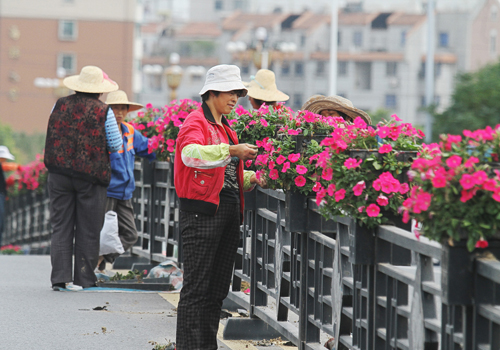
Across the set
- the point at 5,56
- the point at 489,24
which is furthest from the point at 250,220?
the point at 489,24

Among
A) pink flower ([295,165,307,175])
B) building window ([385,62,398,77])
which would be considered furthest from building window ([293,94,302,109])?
pink flower ([295,165,307,175])

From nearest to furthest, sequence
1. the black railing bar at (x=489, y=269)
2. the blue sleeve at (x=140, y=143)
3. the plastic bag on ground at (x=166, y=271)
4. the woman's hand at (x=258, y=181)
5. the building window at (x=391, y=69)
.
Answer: the black railing bar at (x=489, y=269) → the woman's hand at (x=258, y=181) → the plastic bag on ground at (x=166, y=271) → the blue sleeve at (x=140, y=143) → the building window at (x=391, y=69)

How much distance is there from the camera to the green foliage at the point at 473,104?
42000 millimetres

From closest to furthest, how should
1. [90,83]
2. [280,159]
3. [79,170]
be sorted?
[280,159], [79,170], [90,83]

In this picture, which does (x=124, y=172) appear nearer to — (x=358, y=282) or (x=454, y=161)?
(x=358, y=282)

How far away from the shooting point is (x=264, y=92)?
25.8ft

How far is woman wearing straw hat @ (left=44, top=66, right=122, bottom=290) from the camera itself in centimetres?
Answer: 700

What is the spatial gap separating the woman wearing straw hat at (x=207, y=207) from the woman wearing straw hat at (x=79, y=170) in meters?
2.58

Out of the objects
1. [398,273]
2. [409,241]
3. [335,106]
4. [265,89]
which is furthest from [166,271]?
[409,241]

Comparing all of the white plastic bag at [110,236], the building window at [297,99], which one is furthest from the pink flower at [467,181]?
the building window at [297,99]

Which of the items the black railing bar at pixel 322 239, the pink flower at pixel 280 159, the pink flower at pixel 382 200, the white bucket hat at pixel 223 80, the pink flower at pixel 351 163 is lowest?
the black railing bar at pixel 322 239

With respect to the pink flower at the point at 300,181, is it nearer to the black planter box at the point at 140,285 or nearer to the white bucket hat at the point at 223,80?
the white bucket hat at the point at 223,80

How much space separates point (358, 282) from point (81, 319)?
2.76m

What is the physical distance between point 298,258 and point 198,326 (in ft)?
2.28
